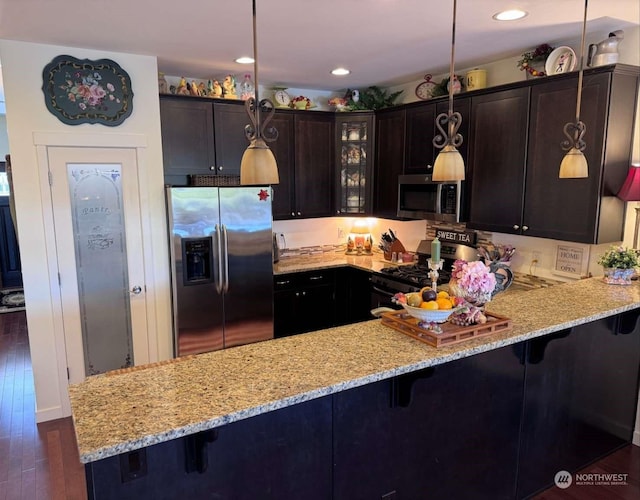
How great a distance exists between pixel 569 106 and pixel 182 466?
9.89ft

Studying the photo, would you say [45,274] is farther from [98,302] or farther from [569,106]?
[569,106]

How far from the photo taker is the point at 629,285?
2895mm

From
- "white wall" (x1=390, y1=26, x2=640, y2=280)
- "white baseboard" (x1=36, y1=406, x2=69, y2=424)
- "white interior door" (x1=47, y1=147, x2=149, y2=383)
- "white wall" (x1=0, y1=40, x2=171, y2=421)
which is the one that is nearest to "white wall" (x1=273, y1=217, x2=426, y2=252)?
"white wall" (x1=390, y1=26, x2=640, y2=280)

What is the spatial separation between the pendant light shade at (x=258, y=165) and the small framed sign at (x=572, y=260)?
2.62 meters

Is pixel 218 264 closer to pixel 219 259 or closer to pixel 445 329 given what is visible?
pixel 219 259

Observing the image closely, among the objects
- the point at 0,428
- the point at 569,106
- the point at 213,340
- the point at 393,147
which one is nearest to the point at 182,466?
the point at 213,340

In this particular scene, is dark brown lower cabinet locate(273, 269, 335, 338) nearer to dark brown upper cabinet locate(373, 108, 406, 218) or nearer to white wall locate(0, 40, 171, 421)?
dark brown upper cabinet locate(373, 108, 406, 218)

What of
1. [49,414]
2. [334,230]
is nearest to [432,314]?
[49,414]

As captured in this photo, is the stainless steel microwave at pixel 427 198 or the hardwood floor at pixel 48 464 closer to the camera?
the hardwood floor at pixel 48 464

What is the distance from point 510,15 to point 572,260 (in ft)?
5.91

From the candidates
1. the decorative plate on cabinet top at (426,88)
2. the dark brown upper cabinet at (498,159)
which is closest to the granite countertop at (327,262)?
the dark brown upper cabinet at (498,159)

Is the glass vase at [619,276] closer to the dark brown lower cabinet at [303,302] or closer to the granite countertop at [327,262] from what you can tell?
the granite countertop at [327,262]

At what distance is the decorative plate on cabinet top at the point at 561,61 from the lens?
118 inches

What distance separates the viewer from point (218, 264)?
3.71 metres
